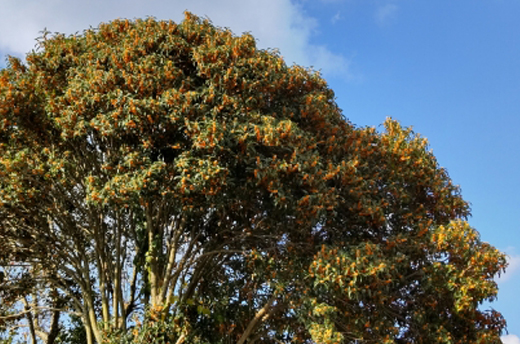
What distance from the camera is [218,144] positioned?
7859 mm

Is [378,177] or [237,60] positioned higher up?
[237,60]

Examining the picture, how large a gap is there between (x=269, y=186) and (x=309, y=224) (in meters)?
1.00

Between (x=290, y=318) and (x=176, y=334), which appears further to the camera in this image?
(x=290, y=318)

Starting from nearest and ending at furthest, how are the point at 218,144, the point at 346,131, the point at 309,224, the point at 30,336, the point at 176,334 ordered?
the point at 218,144
the point at 309,224
the point at 176,334
the point at 346,131
the point at 30,336

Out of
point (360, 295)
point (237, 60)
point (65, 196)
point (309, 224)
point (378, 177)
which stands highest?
point (237, 60)

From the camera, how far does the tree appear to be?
8.14 metres

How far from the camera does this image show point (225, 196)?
332 inches

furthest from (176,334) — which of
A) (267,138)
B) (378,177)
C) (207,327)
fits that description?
(378,177)

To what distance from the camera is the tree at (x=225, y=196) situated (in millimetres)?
8141

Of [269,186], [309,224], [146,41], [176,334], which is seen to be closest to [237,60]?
[146,41]

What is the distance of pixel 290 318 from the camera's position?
419 inches

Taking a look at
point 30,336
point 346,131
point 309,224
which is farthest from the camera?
point 30,336

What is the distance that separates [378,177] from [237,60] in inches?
134

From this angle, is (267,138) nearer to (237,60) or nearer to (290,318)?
(237,60)
